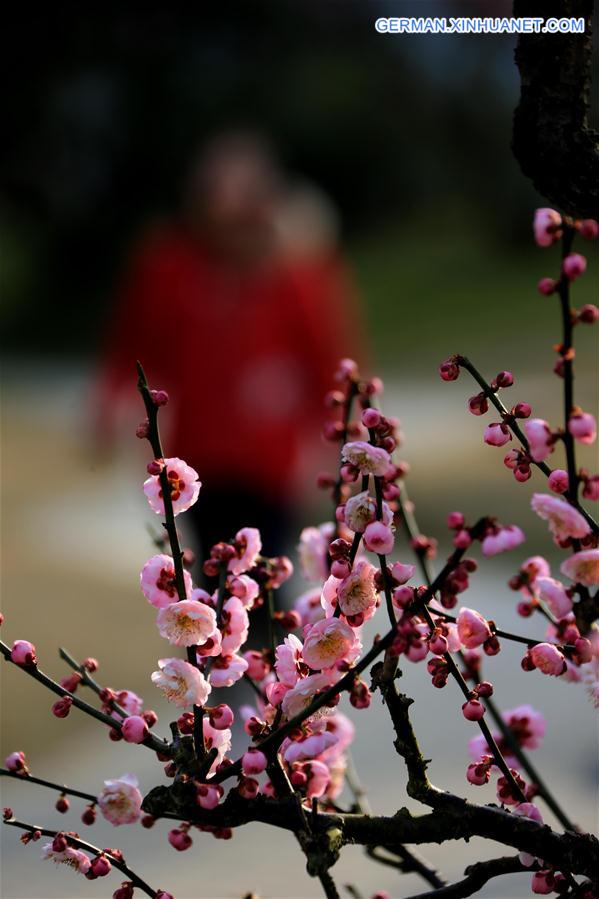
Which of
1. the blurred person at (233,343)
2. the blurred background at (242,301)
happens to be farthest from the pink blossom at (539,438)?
the blurred person at (233,343)

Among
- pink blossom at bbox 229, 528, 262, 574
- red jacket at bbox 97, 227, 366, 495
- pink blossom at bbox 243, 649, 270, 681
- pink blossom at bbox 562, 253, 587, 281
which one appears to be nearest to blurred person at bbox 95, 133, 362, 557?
red jacket at bbox 97, 227, 366, 495

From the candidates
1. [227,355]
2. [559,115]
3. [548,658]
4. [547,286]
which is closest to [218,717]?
[548,658]

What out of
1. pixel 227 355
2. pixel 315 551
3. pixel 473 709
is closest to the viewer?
pixel 473 709

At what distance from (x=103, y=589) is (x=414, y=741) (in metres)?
3.73

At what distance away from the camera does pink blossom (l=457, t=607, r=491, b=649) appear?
866mm

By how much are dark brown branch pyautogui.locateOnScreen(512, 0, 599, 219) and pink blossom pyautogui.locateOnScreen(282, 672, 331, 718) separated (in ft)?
1.29

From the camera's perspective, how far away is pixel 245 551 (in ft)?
3.21

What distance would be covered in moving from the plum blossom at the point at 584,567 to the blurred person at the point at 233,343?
2.19 m

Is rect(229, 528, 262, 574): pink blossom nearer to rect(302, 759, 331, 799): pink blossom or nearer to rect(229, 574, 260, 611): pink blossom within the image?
rect(229, 574, 260, 611): pink blossom

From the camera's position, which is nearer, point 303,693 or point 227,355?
point 303,693

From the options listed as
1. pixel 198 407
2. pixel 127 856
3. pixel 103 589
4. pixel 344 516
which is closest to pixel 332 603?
pixel 344 516

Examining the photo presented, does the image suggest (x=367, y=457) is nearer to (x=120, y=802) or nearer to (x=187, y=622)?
(x=187, y=622)

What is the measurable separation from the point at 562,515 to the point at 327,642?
0.19 metres

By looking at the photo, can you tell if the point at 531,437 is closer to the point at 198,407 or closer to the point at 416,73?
the point at 198,407
